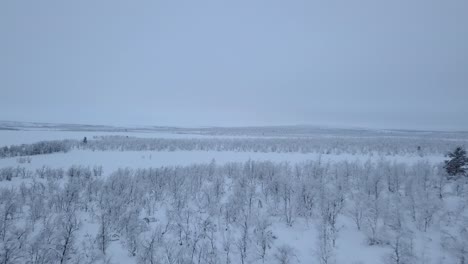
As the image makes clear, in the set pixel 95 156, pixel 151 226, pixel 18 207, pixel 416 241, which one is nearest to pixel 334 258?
pixel 416 241

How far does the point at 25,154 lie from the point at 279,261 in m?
28.7

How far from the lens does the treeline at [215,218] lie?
7309 mm

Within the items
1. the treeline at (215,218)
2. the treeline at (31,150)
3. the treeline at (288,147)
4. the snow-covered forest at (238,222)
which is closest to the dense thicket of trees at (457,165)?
the snow-covered forest at (238,222)

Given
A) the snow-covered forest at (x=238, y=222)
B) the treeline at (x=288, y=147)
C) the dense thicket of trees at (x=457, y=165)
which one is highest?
the dense thicket of trees at (x=457, y=165)

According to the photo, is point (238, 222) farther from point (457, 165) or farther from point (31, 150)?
point (31, 150)

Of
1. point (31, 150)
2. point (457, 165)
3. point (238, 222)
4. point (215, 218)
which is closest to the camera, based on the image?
point (238, 222)

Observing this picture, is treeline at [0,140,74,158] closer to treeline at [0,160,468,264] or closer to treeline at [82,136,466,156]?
treeline at [82,136,466,156]

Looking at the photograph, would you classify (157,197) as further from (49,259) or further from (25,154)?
(25,154)

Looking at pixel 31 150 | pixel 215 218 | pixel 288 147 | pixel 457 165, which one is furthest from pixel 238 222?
pixel 288 147

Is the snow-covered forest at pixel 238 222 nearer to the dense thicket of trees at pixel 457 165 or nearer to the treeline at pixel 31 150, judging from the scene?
the dense thicket of trees at pixel 457 165

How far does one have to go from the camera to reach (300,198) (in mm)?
11148

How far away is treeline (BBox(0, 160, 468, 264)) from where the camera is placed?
7.31 meters

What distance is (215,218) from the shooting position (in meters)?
10.1

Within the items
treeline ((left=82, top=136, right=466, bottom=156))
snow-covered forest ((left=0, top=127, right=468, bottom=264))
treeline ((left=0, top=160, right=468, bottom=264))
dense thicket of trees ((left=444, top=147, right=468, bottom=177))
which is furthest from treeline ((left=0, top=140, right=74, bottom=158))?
dense thicket of trees ((left=444, top=147, right=468, bottom=177))
